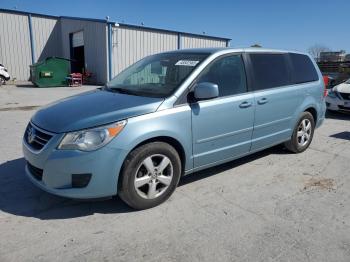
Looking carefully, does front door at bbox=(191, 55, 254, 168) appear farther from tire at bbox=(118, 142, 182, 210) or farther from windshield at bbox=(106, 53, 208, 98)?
tire at bbox=(118, 142, 182, 210)

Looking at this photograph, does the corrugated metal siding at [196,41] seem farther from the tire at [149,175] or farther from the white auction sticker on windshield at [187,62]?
the tire at [149,175]

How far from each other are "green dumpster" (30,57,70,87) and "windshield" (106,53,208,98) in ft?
52.0

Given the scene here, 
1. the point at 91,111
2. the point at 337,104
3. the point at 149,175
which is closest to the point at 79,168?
the point at 91,111

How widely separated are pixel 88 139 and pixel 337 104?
330 inches

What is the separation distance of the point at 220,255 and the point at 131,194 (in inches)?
42.4

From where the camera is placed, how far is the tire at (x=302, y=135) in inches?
210

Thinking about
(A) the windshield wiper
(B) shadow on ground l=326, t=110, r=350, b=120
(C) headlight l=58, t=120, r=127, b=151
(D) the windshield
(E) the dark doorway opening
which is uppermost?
(E) the dark doorway opening

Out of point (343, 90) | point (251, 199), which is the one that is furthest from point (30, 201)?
point (343, 90)

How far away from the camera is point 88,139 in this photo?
3.04 m

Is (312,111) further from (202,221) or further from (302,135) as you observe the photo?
(202,221)

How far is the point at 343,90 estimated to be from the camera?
9273 millimetres

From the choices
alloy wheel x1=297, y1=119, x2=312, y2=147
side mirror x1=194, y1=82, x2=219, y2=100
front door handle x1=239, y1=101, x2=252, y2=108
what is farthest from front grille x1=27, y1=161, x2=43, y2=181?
alloy wheel x1=297, y1=119, x2=312, y2=147

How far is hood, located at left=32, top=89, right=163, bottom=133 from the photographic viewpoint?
10.2 feet

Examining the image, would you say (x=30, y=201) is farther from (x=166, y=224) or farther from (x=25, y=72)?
(x=25, y=72)
